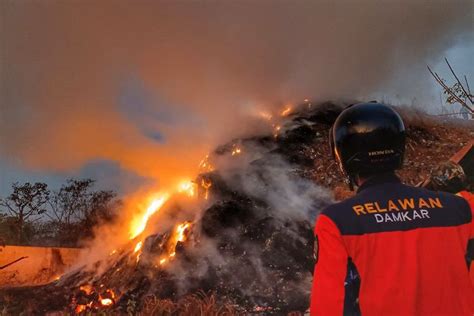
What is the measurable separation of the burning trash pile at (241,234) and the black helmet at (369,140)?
19.2 feet

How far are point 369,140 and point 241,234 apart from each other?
8.08 meters

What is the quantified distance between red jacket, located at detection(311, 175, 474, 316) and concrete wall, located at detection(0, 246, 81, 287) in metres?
17.8

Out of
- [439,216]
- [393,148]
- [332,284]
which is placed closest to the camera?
[332,284]

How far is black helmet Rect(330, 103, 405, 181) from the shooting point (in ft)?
7.19

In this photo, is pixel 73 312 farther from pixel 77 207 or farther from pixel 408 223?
pixel 77 207

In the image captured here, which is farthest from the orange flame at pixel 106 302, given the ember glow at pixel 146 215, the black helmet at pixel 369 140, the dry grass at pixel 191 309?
the black helmet at pixel 369 140

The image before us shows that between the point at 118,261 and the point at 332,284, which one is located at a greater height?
the point at 332,284

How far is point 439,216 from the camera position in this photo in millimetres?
1930

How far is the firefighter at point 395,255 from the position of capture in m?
1.84

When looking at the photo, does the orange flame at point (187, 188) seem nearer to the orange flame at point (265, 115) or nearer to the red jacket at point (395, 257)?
the orange flame at point (265, 115)

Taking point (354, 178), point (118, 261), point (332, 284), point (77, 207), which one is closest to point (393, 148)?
point (354, 178)

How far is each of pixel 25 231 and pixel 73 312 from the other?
1978 centimetres

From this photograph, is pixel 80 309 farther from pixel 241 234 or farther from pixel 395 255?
pixel 395 255

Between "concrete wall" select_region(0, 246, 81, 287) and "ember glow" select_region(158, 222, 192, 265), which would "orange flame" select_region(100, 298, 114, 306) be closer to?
"ember glow" select_region(158, 222, 192, 265)
